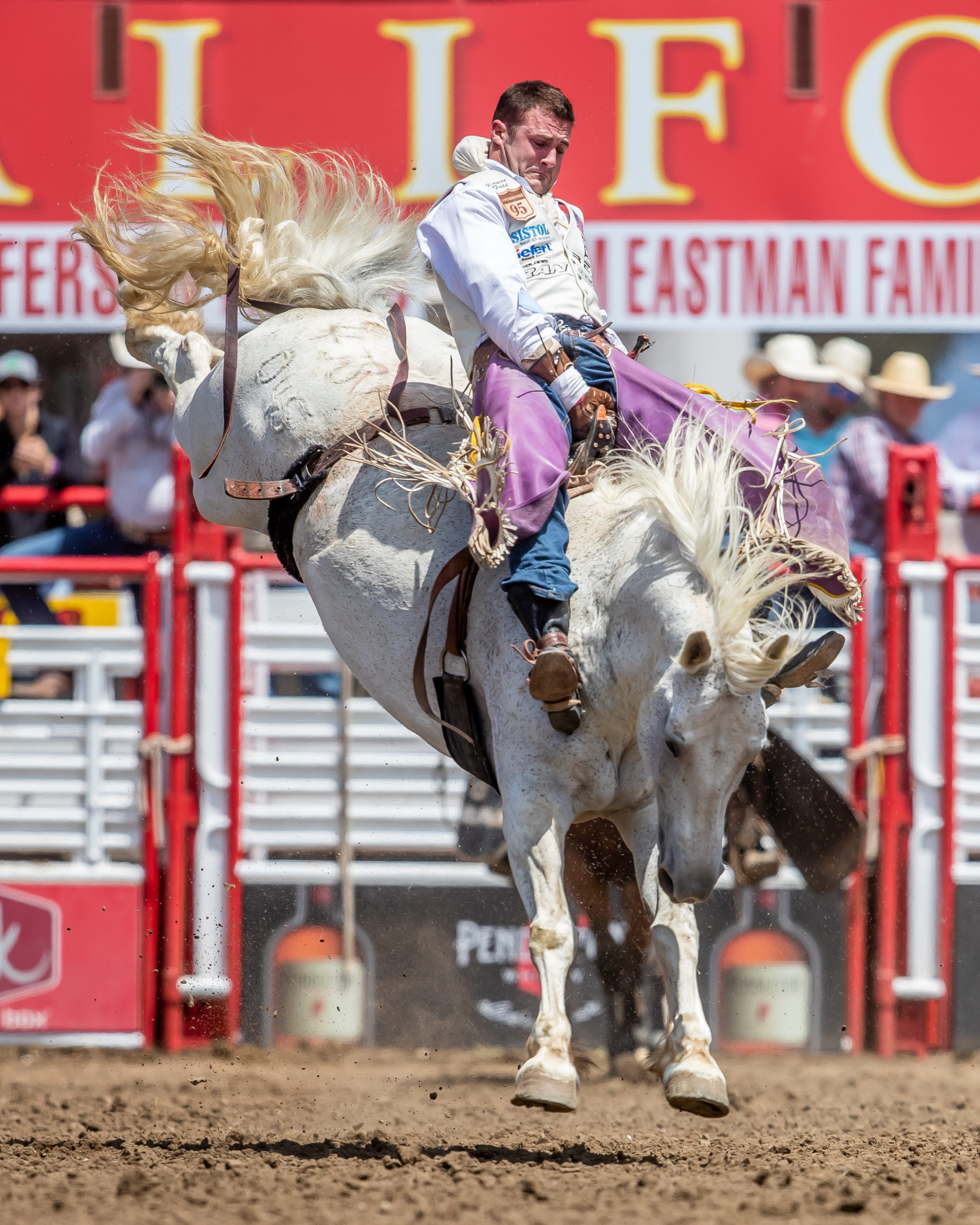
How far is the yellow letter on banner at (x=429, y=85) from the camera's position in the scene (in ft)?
24.6

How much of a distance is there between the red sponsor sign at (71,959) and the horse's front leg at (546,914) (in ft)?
9.05

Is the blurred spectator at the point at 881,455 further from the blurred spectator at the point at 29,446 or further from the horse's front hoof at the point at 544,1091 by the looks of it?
the blurred spectator at the point at 29,446

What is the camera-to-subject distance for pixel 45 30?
757 cm

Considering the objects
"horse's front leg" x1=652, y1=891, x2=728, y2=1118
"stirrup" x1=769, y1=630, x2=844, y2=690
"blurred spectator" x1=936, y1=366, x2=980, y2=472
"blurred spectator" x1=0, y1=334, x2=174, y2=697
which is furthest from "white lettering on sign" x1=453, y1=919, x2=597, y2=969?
"blurred spectator" x1=936, y1=366, x2=980, y2=472

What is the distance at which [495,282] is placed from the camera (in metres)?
3.75

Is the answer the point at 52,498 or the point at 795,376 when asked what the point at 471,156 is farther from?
the point at 795,376

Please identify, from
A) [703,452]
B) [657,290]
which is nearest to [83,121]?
[657,290]

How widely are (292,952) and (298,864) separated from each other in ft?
1.08

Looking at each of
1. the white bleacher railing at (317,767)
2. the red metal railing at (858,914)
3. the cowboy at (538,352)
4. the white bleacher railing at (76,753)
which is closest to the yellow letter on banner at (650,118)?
the red metal railing at (858,914)

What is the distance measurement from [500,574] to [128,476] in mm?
3349

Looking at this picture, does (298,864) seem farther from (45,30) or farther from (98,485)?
(45,30)

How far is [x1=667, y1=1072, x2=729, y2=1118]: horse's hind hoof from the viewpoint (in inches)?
136

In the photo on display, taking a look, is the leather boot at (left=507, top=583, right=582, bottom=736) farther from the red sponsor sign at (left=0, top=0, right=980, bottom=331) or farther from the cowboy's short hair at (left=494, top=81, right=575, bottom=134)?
the red sponsor sign at (left=0, top=0, right=980, bottom=331)

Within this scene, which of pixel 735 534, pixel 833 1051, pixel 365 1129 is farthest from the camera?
pixel 833 1051
